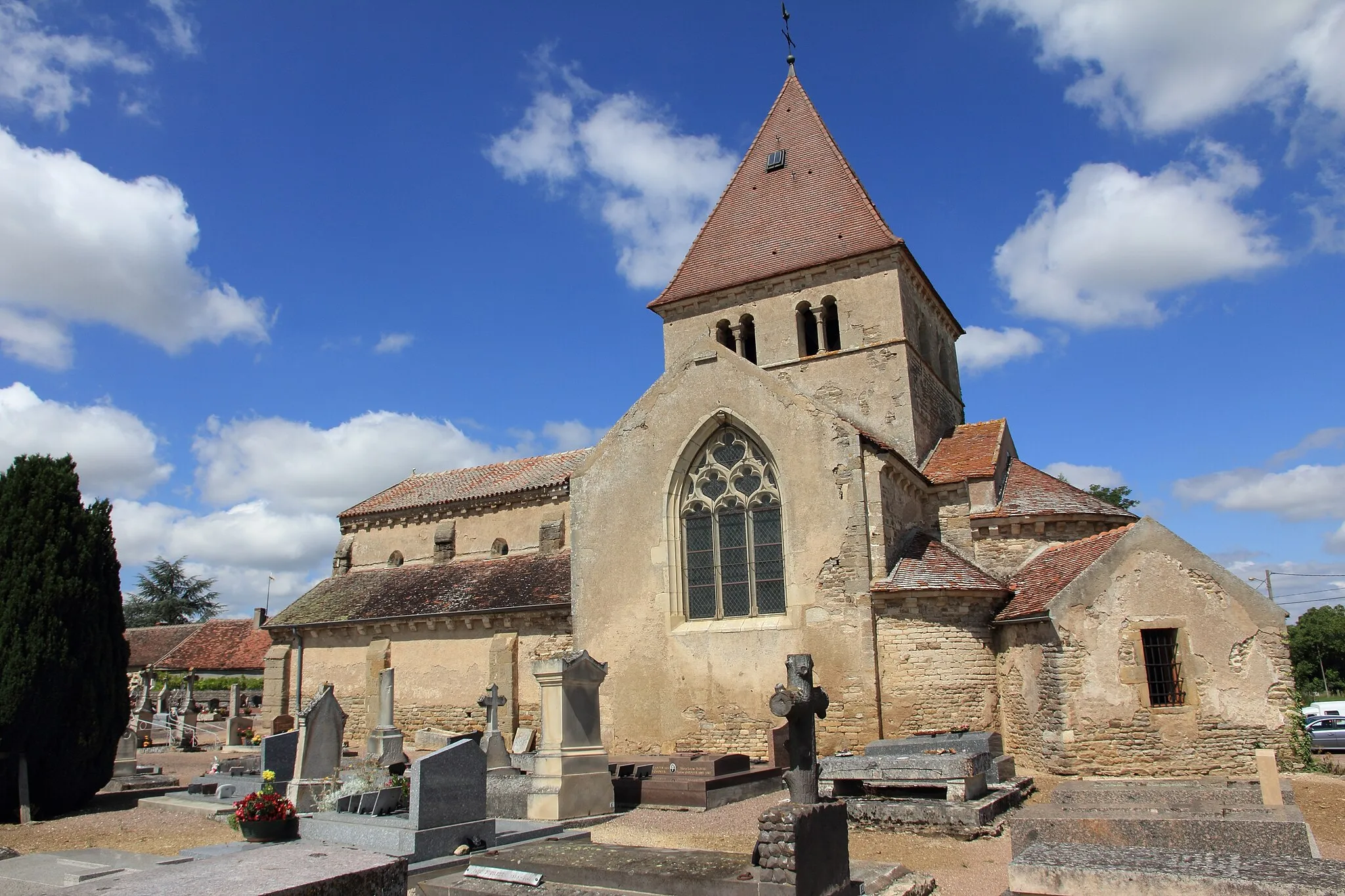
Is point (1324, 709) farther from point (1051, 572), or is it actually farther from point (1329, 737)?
point (1051, 572)

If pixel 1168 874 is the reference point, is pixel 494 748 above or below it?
below

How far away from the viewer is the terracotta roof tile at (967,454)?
60.0 feet

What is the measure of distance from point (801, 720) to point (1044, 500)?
38.1 ft

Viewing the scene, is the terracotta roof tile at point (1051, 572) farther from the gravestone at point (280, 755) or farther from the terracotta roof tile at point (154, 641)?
the terracotta roof tile at point (154, 641)

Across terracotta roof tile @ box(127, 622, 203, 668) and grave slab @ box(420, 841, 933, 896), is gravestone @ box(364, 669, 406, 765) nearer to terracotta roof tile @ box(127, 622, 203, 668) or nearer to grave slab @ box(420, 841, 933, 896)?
grave slab @ box(420, 841, 933, 896)

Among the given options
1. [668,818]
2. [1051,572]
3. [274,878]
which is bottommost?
[668,818]

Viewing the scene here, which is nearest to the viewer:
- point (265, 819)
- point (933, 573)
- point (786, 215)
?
point (265, 819)

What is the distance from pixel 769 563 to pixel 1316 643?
47.4 metres

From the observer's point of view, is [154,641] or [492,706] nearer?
[492,706]

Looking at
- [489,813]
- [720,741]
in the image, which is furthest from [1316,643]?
[489,813]

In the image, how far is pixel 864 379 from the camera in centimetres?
2006

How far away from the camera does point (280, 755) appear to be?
12703mm

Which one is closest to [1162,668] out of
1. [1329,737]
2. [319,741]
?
[1329,737]

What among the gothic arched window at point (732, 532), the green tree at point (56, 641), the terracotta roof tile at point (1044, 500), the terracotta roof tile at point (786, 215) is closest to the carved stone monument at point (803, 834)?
the gothic arched window at point (732, 532)
